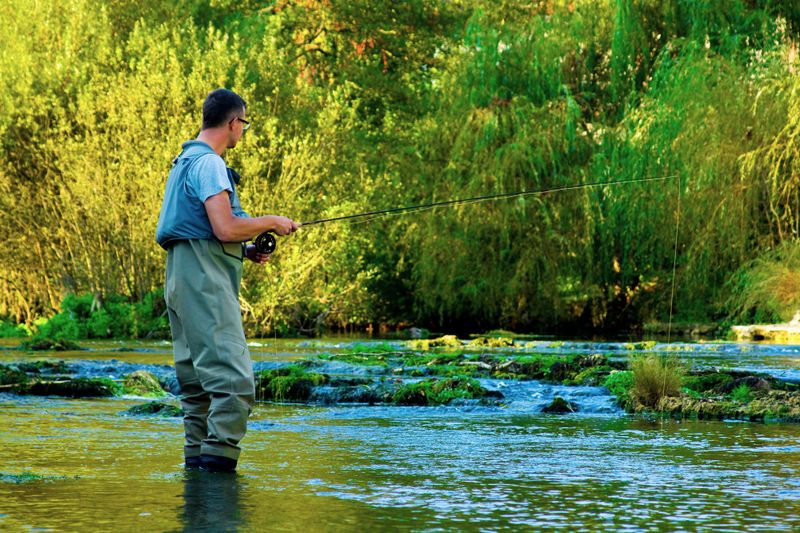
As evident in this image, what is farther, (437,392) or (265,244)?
(437,392)

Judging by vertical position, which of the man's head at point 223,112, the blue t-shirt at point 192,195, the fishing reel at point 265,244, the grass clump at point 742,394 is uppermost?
the man's head at point 223,112

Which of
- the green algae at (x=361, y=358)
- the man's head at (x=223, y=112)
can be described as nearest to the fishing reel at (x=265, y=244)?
the man's head at (x=223, y=112)

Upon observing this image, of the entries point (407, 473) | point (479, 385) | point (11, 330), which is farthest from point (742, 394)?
point (11, 330)

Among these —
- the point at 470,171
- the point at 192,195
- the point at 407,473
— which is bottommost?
the point at 407,473

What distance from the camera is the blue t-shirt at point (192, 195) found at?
6.30m

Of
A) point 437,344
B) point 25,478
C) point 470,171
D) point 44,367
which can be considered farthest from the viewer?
point 470,171

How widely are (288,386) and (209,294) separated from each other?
18.5ft

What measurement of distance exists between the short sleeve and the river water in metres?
1.31

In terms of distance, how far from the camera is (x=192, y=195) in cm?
638

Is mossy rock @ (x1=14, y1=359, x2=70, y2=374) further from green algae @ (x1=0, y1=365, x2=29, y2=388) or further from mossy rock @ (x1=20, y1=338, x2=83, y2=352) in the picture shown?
mossy rock @ (x1=20, y1=338, x2=83, y2=352)

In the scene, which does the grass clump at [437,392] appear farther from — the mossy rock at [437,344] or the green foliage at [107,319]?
the green foliage at [107,319]

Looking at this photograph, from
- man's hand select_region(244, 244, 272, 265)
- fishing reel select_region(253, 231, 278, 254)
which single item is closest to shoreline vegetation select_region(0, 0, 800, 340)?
man's hand select_region(244, 244, 272, 265)

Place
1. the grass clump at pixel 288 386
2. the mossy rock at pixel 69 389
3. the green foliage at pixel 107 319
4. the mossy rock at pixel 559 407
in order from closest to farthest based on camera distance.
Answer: the mossy rock at pixel 559 407
the mossy rock at pixel 69 389
the grass clump at pixel 288 386
the green foliage at pixel 107 319

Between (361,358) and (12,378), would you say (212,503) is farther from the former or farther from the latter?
(361,358)
